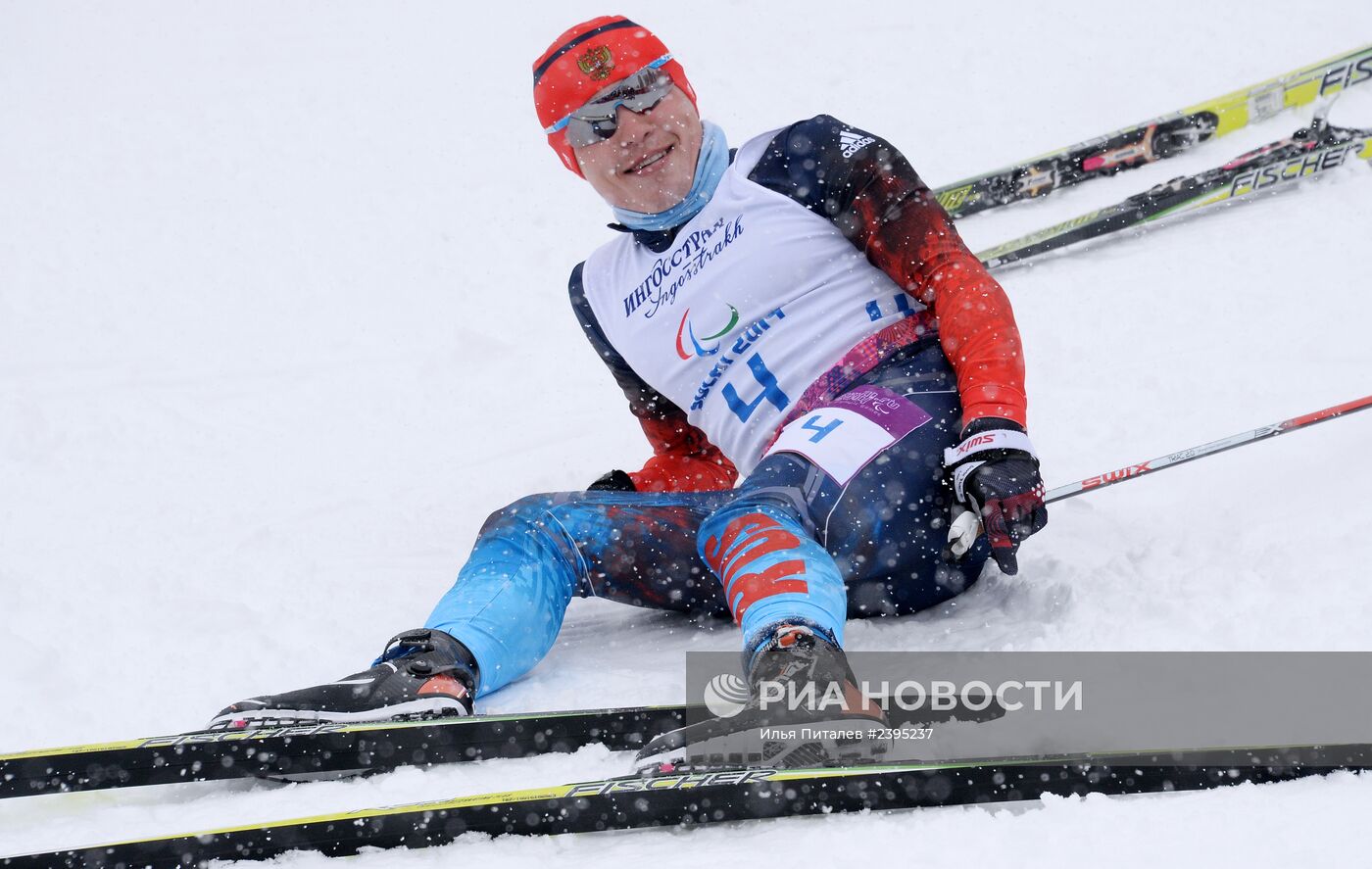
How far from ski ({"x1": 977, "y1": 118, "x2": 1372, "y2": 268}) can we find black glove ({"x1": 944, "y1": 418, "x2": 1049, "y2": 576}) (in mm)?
3248

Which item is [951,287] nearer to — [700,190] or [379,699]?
[700,190]

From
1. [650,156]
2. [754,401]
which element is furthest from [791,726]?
[650,156]

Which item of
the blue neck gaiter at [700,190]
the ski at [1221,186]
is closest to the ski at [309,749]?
the blue neck gaiter at [700,190]

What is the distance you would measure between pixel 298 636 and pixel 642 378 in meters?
1.17

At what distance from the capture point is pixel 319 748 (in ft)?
7.61

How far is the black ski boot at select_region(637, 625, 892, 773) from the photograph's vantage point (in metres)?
2.05

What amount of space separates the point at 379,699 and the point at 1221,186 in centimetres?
483

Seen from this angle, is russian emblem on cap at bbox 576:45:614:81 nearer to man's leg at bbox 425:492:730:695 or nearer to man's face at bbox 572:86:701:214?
man's face at bbox 572:86:701:214

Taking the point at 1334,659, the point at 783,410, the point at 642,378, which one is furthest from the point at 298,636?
the point at 1334,659

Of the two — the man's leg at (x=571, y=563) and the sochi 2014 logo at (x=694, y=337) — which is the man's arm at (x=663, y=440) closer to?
the sochi 2014 logo at (x=694, y=337)

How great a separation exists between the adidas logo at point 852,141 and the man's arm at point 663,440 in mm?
877

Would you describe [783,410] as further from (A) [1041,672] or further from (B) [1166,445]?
(B) [1166,445]

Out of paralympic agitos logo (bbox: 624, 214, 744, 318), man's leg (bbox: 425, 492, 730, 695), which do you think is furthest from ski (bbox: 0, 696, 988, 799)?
paralympic agitos logo (bbox: 624, 214, 744, 318)

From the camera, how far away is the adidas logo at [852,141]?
122 inches
